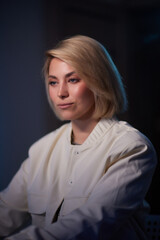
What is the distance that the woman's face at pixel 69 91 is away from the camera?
1.01 m

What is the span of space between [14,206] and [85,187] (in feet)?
1.33

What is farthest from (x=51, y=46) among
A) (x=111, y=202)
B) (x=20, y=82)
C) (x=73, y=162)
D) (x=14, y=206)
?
(x=111, y=202)

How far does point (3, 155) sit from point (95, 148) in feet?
2.75

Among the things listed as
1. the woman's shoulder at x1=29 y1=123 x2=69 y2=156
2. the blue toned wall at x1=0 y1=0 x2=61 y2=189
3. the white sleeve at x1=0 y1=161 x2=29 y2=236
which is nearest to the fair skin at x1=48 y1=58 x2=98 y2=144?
the woman's shoulder at x1=29 y1=123 x2=69 y2=156

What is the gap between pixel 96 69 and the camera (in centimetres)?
103

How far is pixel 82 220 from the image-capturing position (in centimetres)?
81

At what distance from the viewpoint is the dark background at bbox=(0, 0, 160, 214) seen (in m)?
1.68

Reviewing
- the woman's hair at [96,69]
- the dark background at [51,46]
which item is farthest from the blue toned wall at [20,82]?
the woman's hair at [96,69]

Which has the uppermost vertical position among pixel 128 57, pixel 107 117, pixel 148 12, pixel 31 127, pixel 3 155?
pixel 148 12

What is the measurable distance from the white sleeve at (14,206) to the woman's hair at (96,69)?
49 cm

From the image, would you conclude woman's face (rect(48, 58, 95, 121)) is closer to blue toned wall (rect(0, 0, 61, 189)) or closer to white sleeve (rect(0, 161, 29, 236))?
white sleeve (rect(0, 161, 29, 236))

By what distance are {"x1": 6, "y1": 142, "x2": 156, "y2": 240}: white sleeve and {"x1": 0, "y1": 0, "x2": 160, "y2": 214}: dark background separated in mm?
895

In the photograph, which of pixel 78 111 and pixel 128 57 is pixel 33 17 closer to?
pixel 128 57

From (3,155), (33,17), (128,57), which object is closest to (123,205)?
(3,155)
